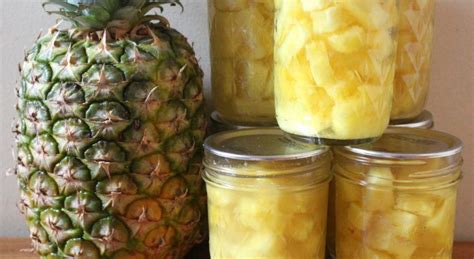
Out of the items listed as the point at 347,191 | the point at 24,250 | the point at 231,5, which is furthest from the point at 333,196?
the point at 24,250

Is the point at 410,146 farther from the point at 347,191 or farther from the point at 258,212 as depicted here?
the point at 258,212

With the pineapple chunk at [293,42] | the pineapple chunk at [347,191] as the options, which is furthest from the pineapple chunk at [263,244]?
the pineapple chunk at [293,42]

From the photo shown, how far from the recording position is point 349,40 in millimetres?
590

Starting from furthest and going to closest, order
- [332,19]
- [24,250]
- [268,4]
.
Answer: [24,250]
[268,4]
[332,19]

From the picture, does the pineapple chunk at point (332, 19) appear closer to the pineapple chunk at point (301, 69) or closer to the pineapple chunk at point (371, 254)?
the pineapple chunk at point (301, 69)

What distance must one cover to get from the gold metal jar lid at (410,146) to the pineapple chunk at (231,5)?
227 millimetres

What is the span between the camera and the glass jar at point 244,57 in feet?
2.35

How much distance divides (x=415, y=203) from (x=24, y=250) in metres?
0.59

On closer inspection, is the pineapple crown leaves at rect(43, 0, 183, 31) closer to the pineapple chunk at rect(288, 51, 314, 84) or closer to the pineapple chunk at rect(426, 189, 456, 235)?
the pineapple chunk at rect(288, 51, 314, 84)

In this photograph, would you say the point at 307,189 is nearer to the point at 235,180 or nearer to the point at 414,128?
the point at 235,180

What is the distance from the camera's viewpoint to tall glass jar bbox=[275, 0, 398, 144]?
0.59m

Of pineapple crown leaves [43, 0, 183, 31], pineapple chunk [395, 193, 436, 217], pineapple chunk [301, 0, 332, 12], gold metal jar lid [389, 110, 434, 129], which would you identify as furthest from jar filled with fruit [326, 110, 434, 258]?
pineapple crown leaves [43, 0, 183, 31]

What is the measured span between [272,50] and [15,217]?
55 centimetres

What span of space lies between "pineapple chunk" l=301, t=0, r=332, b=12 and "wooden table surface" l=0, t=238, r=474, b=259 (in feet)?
1.43
